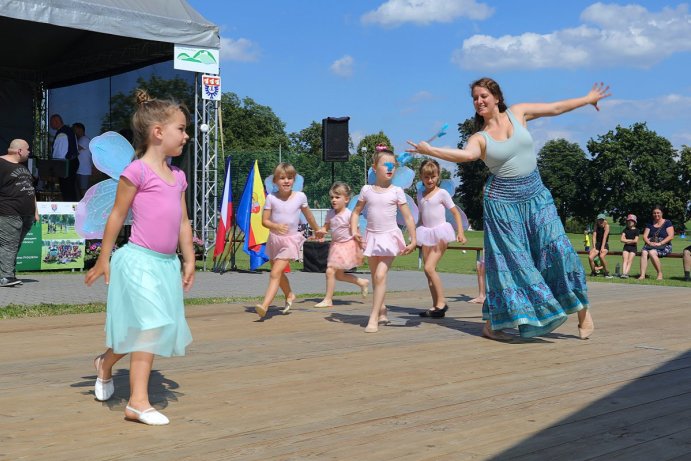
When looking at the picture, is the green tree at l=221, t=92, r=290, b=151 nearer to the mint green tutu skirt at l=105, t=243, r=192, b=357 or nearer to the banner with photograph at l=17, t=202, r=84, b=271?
the banner with photograph at l=17, t=202, r=84, b=271

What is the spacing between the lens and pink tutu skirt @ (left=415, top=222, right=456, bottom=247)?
9.33 m

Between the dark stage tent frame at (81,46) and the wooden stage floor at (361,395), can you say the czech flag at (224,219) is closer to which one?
the dark stage tent frame at (81,46)

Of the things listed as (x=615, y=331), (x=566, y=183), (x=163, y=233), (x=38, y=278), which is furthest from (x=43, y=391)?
(x=566, y=183)

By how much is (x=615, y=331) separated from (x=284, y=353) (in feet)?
10.9

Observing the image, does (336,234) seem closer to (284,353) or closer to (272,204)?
(272,204)

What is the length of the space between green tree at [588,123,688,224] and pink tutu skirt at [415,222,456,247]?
75753 millimetres

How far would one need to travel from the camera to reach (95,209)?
216 inches

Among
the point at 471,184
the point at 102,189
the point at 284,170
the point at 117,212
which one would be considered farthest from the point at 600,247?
the point at 471,184

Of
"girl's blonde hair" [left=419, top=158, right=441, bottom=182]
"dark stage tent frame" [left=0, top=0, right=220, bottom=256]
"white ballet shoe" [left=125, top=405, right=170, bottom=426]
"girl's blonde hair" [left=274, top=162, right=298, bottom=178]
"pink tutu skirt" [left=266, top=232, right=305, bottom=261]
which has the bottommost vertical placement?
"white ballet shoe" [left=125, top=405, right=170, bottom=426]

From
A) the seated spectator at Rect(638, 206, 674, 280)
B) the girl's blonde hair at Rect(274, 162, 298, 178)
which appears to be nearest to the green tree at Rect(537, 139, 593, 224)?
the seated spectator at Rect(638, 206, 674, 280)

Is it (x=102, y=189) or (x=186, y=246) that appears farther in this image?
(x=102, y=189)

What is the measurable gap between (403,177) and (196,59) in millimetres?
8453

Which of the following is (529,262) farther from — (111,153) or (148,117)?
(148,117)

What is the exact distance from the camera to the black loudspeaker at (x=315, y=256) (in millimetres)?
17312
